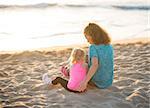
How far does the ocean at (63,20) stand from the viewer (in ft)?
13.1

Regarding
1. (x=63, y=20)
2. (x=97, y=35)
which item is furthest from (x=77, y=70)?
(x=63, y=20)

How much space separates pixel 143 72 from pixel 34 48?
1.06m

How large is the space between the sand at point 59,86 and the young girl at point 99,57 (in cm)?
7

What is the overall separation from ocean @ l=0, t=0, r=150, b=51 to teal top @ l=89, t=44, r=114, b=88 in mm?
1049

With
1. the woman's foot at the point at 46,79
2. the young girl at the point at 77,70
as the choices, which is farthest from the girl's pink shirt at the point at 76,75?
the woman's foot at the point at 46,79

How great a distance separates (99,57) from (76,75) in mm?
200

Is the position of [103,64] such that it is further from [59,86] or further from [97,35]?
[59,86]

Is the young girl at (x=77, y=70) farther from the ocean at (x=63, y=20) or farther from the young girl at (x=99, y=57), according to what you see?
the ocean at (x=63, y=20)

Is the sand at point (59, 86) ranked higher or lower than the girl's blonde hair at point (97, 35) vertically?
lower

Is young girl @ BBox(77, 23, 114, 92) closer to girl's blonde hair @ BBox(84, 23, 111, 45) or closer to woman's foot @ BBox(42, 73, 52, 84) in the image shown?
girl's blonde hair @ BBox(84, 23, 111, 45)

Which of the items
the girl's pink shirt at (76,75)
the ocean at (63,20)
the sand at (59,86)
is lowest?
the sand at (59,86)

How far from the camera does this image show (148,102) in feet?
9.14

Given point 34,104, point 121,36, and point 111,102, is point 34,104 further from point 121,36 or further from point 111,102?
point 121,36

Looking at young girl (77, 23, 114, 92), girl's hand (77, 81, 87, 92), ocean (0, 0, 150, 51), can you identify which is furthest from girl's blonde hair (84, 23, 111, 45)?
ocean (0, 0, 150, 51)
